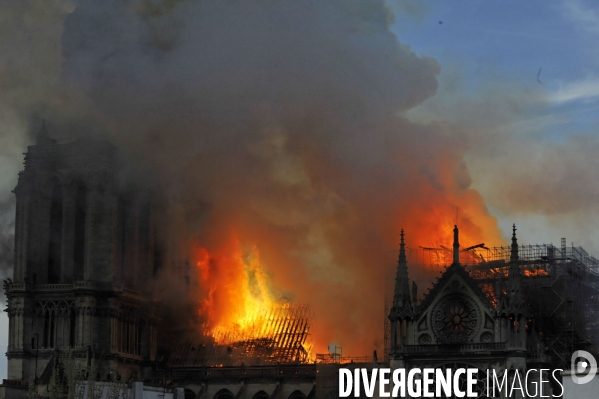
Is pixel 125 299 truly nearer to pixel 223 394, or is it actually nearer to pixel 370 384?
pixel 223 394

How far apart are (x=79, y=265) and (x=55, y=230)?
4400 millimetres

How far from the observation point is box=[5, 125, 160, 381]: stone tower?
143 m

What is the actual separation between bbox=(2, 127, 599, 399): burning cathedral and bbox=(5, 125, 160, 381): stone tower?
3.6 inches

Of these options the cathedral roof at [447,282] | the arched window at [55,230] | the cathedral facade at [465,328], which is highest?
the arched window at [55,230]

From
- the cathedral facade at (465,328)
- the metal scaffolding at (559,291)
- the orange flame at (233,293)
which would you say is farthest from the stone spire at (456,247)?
the orange flame at (233,293)

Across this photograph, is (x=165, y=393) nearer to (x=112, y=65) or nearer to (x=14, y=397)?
(x=14, y=397)

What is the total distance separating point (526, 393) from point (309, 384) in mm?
24212

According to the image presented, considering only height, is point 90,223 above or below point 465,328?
above

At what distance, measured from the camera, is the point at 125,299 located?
146 metres

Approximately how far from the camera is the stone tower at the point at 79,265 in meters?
143

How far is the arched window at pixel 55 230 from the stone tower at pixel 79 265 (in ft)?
0.30

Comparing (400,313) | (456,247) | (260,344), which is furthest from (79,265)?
(456,247)

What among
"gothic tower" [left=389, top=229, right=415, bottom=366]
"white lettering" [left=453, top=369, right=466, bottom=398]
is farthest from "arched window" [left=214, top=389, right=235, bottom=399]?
"white lettering" [left=453, top=369, right=466, bottom=398]

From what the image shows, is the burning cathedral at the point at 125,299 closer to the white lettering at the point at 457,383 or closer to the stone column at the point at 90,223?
the stone column at the point at 90,223
